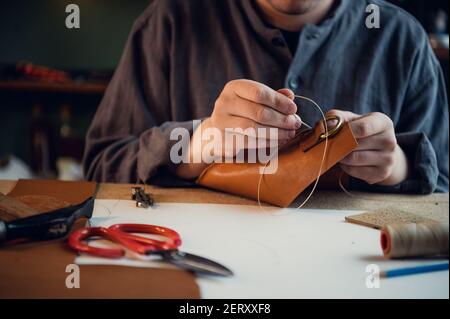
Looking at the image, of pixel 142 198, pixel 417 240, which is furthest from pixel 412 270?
pixel 142 198

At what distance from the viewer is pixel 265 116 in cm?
51

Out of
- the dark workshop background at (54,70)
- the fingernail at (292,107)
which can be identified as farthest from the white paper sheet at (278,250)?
the dark workshop background at (54,70)

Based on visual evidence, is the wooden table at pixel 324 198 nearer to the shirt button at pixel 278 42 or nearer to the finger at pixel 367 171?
the finger at pixel 367 171

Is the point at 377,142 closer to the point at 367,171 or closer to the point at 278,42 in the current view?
the point at 367,171

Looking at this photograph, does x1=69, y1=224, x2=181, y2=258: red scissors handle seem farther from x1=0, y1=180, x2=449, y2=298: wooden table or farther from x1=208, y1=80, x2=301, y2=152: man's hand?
x1=208, y1=80, x2=301, y2=152: man's hand

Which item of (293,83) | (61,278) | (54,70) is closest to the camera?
(61,278)

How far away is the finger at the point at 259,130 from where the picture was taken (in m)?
0.54

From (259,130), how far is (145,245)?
0.58ft

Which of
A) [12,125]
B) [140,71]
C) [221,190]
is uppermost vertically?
[140,71]

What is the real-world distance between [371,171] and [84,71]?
1.20 metres

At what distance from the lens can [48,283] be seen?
37 centimetres
